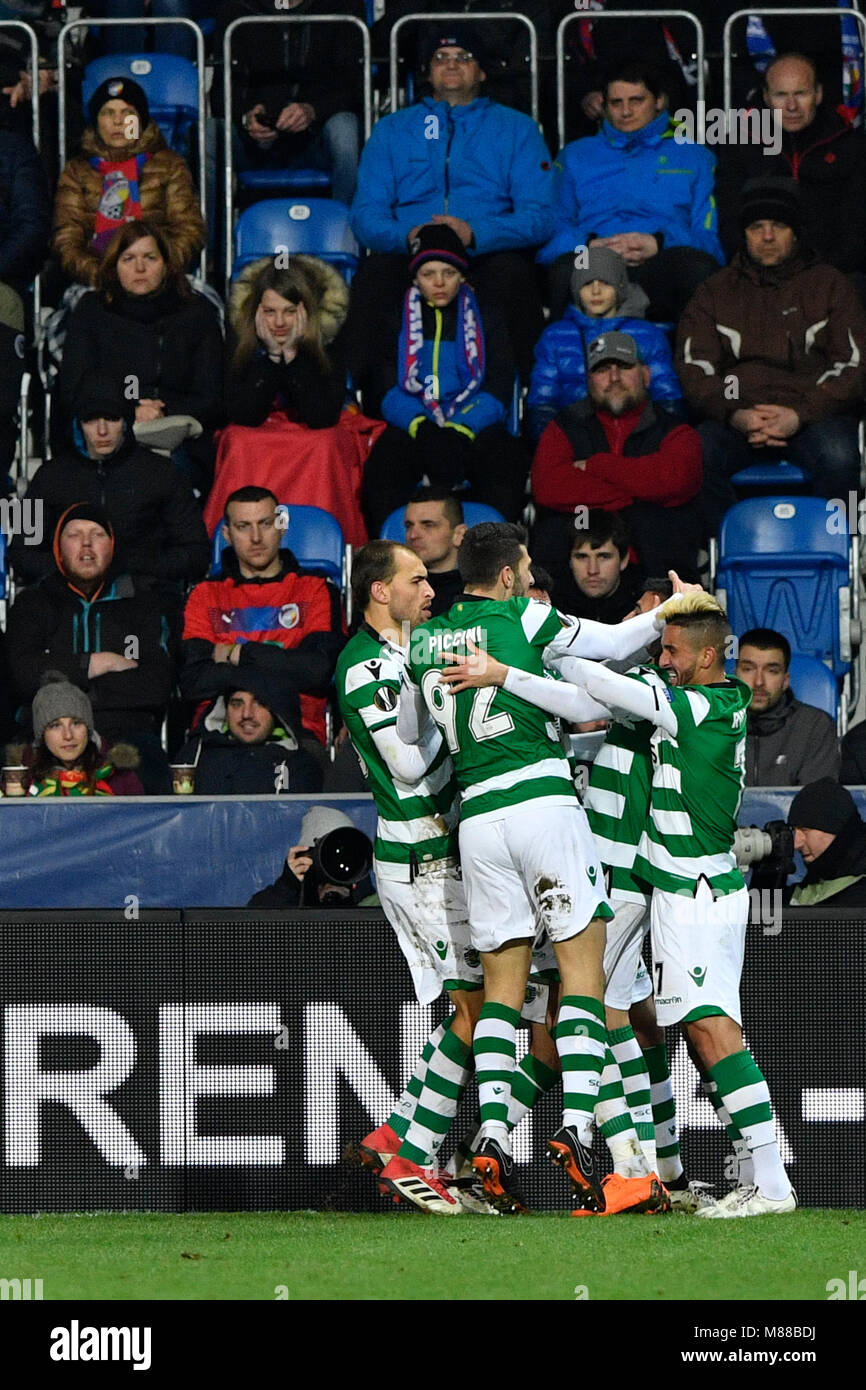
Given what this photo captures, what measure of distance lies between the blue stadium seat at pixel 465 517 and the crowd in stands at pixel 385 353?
0.03 m

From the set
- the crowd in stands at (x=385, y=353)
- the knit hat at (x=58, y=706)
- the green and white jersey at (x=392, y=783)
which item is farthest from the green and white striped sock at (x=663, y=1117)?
the knit hat at (x=58, y=706)

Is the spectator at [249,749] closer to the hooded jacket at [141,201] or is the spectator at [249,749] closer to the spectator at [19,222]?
the spectator at [19,222]

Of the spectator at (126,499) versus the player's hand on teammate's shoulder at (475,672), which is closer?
the player's hand on teammate's shoulder at (475,672)

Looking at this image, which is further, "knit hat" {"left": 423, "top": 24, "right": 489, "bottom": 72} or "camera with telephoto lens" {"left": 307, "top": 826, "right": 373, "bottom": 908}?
"knit hat" {"left": 423, "top": 24, "right": 489, "bottom": 72}

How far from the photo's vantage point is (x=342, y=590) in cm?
1098

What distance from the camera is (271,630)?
10086 millimetres

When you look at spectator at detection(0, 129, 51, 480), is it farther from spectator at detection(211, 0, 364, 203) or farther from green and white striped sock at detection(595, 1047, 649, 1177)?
green and white striped sock at detection(595, 1047, 649, 1177)

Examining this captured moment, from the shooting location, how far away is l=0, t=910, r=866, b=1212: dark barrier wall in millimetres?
7113

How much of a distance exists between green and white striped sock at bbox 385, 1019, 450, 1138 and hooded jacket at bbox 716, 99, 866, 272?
19.7 feet

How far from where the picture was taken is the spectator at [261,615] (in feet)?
32.0

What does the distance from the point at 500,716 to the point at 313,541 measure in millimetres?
4205

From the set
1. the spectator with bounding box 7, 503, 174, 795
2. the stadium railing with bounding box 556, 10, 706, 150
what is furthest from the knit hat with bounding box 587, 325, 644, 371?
the spectator with bounding box 7, 503, 174, 795
